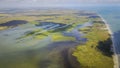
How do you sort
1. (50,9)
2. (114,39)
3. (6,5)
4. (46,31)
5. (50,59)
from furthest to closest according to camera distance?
1. (6,5)
2. (50,9)
3. (46,31)
4. (114,39)
5. (50,59)

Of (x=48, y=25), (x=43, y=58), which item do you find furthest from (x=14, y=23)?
(x=43, y=58)

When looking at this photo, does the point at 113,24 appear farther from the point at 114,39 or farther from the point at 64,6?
the point at 64,6

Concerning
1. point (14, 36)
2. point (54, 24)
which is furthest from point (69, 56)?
point (54, 24)

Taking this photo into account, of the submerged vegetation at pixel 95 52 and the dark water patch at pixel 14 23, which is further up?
the dark water patch at pixel 14 23

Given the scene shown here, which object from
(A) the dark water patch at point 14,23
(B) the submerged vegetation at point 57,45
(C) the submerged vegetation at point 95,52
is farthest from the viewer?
(A) the dark water patch at point 14,23

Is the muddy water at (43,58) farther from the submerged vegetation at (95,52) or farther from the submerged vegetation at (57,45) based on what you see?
the submerged vegetation at (95,52)

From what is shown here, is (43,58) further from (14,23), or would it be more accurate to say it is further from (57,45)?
(14,23)

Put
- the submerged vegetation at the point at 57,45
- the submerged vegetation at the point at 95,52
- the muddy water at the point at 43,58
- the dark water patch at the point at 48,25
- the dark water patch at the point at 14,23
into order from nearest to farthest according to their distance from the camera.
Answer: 1. the muddy water at the point at 43,58
2. the submerged vegetation at the point at 95,52
3. the submerged vegetation at the point at 57,45
4. the dark water patch at the point at 48,25
5. the dark water patch at the point at 14,23

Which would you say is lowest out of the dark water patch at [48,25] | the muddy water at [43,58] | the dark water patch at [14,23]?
the muddy water at [43,58]

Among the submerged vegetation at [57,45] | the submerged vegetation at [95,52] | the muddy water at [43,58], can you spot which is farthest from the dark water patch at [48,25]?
the muddy water at [43,58]

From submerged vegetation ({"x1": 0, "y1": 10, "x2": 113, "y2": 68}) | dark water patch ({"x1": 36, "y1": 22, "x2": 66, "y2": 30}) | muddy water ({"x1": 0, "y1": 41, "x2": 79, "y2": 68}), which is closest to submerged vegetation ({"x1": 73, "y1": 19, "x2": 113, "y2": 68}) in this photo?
submerged vegetation ({"x1": 0, "y1": 10, "x2": 113, "y2": 68})

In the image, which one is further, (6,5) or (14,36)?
(6,5)
